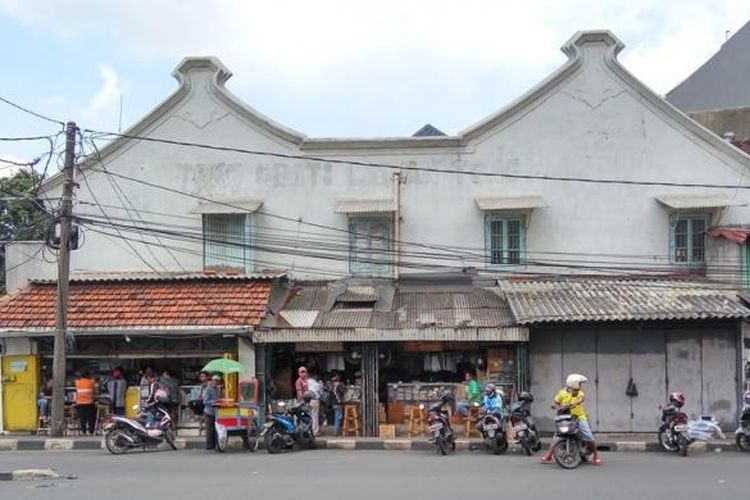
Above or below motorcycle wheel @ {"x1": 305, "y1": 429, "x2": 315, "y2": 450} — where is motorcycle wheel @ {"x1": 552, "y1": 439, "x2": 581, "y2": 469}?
above

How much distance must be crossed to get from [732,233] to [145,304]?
45.6 feet

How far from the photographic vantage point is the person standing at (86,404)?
18.4 metres

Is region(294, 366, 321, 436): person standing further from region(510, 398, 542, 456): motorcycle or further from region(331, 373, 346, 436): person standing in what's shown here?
region(510, 398, 542, 456): motorcycle

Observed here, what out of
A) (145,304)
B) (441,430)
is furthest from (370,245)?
(441,430)

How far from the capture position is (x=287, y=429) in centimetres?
1588

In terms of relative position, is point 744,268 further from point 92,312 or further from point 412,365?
point 92,312

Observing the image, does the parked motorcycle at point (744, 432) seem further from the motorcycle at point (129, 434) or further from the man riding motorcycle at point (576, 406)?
the motorcycle at point (129, 434)

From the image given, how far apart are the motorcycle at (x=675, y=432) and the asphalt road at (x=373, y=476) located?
0.35 m

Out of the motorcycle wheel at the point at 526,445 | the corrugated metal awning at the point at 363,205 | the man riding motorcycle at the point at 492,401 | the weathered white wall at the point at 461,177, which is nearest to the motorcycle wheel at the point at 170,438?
the weathered white wall at the point at 461,177

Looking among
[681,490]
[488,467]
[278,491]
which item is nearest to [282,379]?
[488,467]

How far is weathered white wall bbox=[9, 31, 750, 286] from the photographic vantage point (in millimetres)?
20156

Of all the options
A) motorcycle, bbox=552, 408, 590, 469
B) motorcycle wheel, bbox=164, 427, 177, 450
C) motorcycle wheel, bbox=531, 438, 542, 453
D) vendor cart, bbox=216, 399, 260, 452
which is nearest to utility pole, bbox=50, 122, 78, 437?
motorcycle wheel, bbox=164, 427, 177, 450

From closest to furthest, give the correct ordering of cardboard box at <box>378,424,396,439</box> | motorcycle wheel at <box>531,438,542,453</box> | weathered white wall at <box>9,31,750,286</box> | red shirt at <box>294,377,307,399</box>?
motorcycle wheel at <box>531,438,542,453</box>, cardboard box at <box>378,424,396,439</box>, red shirt at <box>294,377,307,399</box>, weathered white wall at <box>9,31,750,286</box>

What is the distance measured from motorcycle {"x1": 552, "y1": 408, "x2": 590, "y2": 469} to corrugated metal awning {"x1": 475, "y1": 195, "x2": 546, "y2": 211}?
306 inches
